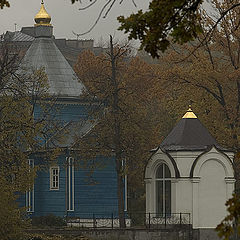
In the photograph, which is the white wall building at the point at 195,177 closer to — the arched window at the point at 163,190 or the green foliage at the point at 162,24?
the arched window at the point at 163,190

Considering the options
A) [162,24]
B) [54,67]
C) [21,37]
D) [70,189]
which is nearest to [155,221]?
[70,189]

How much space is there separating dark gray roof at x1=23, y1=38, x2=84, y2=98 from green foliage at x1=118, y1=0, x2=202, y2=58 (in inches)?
1529

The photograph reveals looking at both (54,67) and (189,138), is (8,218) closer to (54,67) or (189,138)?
(189,138)

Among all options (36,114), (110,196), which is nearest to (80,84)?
(36,114)

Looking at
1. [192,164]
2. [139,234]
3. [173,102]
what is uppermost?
[173,102]

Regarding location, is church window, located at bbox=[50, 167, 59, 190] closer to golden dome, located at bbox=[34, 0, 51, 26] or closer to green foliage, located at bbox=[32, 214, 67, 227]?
green foliage, located at bbox=[32, 214, 67, 227]

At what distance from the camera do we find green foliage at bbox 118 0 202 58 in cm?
1274

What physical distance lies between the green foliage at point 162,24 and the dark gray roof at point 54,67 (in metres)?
38.8

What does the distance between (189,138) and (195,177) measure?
6.42 feet

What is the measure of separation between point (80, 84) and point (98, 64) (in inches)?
236

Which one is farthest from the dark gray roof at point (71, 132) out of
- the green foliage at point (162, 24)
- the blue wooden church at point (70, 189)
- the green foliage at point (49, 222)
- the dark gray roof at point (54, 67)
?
the green foliage at point (162, 24)

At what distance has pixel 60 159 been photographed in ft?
159

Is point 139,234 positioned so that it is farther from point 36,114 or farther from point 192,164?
point 36,114

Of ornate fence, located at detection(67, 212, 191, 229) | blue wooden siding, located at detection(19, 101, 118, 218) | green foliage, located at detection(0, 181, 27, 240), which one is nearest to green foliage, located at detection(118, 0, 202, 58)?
green foliage, located at detection(0, 181, 27, 240)
